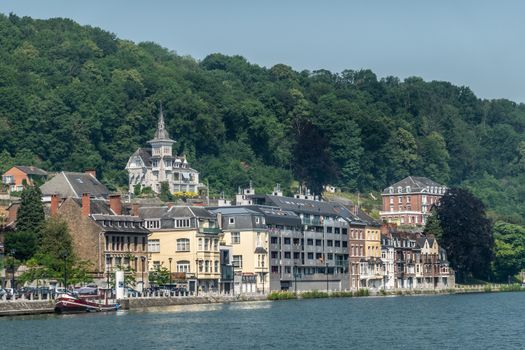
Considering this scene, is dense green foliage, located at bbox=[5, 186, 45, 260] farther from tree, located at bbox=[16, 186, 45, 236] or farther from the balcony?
the balcony

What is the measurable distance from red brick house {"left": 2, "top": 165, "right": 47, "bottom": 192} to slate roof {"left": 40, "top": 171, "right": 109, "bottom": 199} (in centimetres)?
1012

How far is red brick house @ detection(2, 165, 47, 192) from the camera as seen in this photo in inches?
7613

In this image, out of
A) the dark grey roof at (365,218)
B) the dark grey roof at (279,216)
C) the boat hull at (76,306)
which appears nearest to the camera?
the boat hull at (76,306)

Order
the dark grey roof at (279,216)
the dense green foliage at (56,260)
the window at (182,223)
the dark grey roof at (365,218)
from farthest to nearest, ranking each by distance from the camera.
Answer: the dark grey roof at (365,218), the dark grey roof at (279,216), the window at (182,223), the dense green foliage at (56,260)

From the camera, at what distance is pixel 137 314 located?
125000 millimetres

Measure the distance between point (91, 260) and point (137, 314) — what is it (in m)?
23.7

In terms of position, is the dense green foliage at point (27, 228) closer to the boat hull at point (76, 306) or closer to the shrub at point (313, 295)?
the boat hull at point (76, 306)

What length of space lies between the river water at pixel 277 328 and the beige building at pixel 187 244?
575 inches

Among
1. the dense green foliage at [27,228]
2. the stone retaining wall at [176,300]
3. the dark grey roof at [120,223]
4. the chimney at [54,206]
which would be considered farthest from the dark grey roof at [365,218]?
the dense green foliage at [27,228]

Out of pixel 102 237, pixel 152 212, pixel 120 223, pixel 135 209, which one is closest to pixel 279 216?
pixel 152 212

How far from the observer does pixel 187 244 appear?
6275 inches

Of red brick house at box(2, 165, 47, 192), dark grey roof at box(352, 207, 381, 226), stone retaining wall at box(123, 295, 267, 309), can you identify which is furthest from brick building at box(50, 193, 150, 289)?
dark grey roof at box(352, 207, 381, 226)

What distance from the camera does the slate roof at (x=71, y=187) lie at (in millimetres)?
179125

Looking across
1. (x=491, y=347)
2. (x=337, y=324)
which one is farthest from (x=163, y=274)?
(x=491, y=347)
